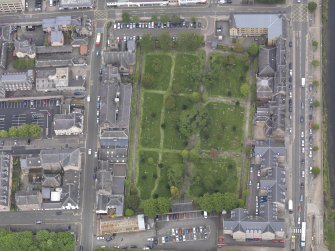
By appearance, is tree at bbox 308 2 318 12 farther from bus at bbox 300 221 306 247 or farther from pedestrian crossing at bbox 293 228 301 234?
pedestrian crossing at bbox 293 228 301 234

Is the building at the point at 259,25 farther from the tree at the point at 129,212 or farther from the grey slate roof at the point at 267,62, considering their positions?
the tree at the point at 129,212

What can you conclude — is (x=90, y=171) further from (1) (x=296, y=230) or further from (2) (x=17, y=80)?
(1) (x=296, y=230)

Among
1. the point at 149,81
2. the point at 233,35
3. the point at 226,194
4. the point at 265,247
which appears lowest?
the point at 265,247

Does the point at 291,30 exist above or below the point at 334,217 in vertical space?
above

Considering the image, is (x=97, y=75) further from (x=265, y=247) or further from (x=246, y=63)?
(x=265, y=247)

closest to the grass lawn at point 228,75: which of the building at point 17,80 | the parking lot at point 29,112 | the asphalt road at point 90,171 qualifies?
the asphalt road at point 90,171

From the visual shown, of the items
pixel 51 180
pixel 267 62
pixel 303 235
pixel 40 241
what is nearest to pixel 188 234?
pixel 303 235

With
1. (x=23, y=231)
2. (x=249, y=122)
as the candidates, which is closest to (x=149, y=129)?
(x=249, y=122)
